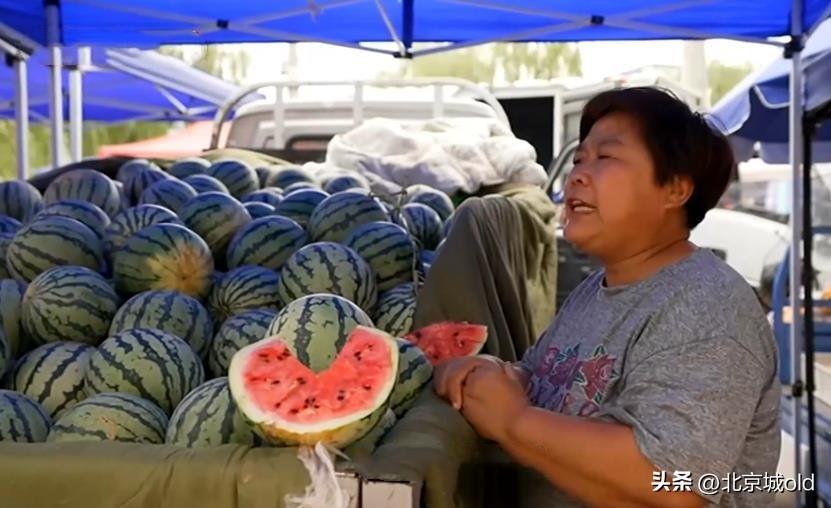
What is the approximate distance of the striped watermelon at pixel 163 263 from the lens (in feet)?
8.13

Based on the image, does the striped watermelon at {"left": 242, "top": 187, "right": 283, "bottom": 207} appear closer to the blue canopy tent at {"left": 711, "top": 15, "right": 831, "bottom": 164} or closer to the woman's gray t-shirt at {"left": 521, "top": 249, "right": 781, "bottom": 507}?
the blue canopy tent at {"left": 711, "top": 15, "right": 831, "bottom": 164}

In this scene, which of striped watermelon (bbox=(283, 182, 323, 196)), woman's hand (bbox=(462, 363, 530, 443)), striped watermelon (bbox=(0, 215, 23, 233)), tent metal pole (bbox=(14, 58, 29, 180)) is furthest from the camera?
tent metal pole (bbox=(14, 58, 29, 180))

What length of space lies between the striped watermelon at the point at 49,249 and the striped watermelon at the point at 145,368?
70 cm

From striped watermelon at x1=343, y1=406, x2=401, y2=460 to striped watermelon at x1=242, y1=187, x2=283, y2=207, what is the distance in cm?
174

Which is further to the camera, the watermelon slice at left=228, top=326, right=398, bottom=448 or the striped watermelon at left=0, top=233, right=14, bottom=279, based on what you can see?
the striped watermelon at left=0, top=233, right=14, bottom=279

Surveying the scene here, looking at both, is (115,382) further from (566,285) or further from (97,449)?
(566,285)

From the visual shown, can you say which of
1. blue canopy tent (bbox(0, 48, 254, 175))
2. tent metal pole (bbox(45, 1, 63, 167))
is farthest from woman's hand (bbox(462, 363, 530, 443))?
blue canopy tent (bbox(0, 48, 254, 175))

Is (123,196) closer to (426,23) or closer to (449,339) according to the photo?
(449,339)

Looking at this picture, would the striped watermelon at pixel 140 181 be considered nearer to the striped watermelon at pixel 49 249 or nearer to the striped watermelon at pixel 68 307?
the striped watermelon at pixel 49 249

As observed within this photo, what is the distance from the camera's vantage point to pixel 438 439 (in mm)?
1537

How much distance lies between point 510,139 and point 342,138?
884 millimetres

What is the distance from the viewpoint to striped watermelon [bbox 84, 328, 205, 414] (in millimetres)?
1896

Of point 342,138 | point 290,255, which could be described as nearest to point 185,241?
point 290,255

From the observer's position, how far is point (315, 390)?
4.86 feet
